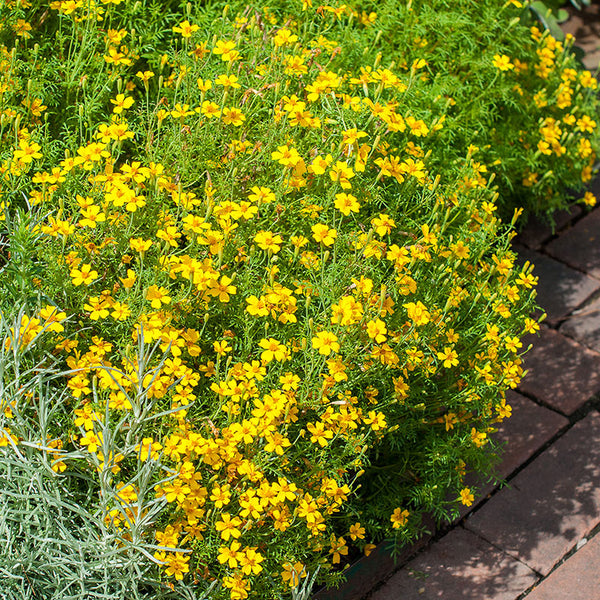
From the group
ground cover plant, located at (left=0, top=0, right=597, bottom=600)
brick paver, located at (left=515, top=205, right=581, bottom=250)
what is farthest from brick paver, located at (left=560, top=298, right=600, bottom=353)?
ground cover plant, located at (left=0, top=0, right=597, bottom=600)

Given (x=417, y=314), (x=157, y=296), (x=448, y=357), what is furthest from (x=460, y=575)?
(x=157, y=296)

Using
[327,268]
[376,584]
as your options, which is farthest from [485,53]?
[376,584]

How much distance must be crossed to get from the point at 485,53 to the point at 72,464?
231 cm

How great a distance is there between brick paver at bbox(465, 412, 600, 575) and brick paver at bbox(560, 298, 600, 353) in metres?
0.54

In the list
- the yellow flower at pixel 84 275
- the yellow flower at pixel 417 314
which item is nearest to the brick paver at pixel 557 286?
the yellow flower at pixel 417 314

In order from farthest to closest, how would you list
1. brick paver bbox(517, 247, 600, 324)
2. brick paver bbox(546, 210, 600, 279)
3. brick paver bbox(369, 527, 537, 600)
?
brick paver bbox(546, 210, 600, 279) < brick paver bbox(517, 247, 600, 324) < brick paver bbox(369, 527, 537, 600)

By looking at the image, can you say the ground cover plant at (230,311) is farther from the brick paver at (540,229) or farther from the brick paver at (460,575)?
the brick paver at (540,229)

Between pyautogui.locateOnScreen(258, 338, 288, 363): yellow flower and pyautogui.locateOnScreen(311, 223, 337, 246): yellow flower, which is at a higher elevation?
pyautogui.locateOnScreen(311, 223, 337, 246): yellow flower

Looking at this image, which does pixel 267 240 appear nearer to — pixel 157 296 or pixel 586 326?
pixel 157 296

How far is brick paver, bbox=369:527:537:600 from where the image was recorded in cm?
276

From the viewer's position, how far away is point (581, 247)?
163 inches

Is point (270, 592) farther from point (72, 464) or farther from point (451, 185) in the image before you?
point (451, 185)

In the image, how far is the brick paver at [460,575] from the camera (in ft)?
9.06

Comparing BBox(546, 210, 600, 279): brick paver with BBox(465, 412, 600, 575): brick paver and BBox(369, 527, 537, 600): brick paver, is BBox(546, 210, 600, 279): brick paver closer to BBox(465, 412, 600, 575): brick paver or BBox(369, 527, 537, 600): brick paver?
BBox(465, 412, 600, 575): brick paver
